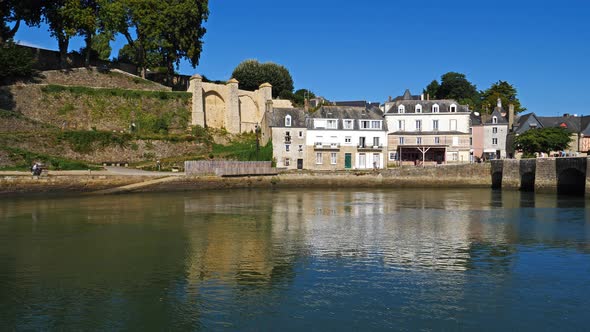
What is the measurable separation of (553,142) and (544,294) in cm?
4075

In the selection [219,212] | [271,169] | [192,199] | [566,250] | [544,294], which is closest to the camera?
[544,294]

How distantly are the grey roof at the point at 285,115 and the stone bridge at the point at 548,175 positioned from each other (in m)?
18.3

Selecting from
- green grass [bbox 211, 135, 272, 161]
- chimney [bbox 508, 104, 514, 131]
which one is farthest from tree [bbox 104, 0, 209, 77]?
chimney [bbox 508, 104, 514, 131]

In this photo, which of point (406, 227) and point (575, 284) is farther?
point (406, 227)

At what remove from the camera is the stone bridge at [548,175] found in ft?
118

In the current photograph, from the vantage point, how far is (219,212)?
1093 inches

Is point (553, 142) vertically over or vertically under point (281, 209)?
over

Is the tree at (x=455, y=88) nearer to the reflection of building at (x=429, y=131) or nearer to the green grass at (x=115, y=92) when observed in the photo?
the reflection of building at (x=429, y=131)

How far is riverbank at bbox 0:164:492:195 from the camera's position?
3594 cm

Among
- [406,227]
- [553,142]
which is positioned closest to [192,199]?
[406,227]

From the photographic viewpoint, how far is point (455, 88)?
80.0m

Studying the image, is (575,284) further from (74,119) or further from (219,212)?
(74,119)

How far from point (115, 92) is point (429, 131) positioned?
3082 centimetres

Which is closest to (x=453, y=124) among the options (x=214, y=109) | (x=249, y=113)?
(x=249, y=113)
